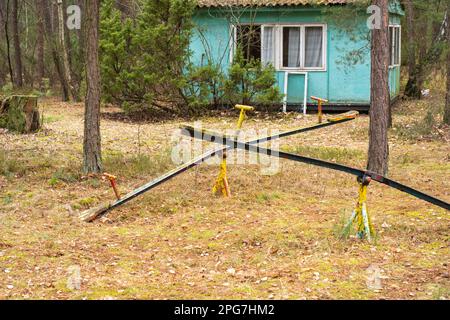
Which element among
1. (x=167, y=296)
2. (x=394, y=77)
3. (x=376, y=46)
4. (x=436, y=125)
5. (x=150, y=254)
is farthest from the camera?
(x=394, y=77)

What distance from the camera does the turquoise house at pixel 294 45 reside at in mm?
19359

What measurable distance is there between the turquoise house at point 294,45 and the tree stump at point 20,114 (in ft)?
20.1

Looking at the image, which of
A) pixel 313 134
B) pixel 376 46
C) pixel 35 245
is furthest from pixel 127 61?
pixel 35 245

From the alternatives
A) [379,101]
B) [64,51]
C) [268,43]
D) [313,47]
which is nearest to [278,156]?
[379,101]

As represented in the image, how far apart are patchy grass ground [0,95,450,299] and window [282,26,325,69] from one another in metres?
7.26

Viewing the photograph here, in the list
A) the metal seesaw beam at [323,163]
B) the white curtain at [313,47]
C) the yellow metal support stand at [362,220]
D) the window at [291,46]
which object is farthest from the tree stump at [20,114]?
the yellow metal support stand at [362,220]

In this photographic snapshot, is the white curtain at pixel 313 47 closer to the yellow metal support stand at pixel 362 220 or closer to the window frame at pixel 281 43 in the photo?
the window frame at pixel 281 43

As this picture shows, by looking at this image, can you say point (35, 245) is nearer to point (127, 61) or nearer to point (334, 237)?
point (334, 237)

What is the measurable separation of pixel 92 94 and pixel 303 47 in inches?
415

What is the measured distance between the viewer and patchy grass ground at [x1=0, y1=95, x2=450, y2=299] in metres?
6.11

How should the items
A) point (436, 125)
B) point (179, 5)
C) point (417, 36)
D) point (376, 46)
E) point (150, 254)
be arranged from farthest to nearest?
point (417, 36)
point (179, 5)
point (436, 125)
point (376, 46)
point (150, 254)

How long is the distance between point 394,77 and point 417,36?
5747 mm

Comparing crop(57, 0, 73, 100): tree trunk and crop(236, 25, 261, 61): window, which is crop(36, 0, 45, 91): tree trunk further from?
crop(236, 25, 261, 61): window

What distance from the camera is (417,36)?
26781 millimetres
